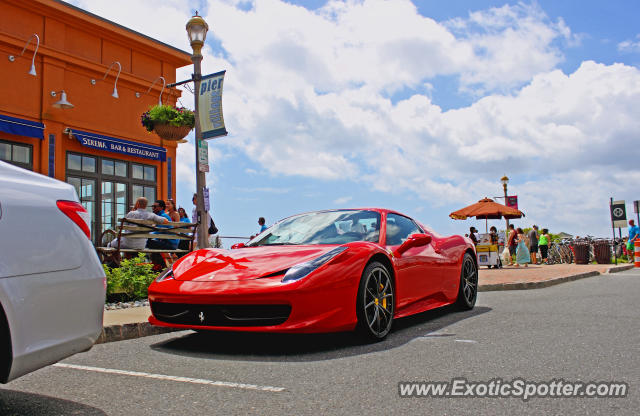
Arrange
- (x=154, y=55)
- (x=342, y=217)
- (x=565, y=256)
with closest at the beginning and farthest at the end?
(x=342, y=217) → (x=154, y=55) → (x=565, y=256)

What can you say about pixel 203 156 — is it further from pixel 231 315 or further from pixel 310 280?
pixel 310 280

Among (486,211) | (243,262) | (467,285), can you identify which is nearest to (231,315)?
(243,262)

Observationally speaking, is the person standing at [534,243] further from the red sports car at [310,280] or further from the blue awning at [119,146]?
the red sports car at [310,280]

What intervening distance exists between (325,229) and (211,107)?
511 centimetres

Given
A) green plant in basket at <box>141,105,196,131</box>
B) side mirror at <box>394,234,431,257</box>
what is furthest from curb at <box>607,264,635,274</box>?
green plant in basket at <box>141,105,196,131</box>

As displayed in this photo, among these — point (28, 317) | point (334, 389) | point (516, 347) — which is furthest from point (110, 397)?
point (516, 347)

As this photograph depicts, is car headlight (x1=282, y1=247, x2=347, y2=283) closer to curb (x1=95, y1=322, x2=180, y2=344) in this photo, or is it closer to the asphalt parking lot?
the asphalt parking lot

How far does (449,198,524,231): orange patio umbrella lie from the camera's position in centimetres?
2109

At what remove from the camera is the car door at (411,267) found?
5344 mm

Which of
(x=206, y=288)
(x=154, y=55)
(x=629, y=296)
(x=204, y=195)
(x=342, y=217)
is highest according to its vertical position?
(x=154, y=55)

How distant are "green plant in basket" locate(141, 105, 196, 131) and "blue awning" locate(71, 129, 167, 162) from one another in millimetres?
1831

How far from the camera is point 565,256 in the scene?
2372cm

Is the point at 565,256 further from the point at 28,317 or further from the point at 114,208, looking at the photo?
the point at 28,317

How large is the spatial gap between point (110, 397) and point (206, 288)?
132cm
